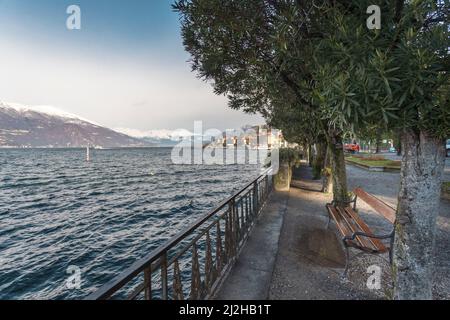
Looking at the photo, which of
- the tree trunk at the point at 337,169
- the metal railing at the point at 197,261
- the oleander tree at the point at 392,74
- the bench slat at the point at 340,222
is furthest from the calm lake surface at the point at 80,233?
the oleander tree at the point at 392,74

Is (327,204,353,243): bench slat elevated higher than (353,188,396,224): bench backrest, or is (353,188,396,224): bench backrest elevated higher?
(353,188,396,224): bench backrest

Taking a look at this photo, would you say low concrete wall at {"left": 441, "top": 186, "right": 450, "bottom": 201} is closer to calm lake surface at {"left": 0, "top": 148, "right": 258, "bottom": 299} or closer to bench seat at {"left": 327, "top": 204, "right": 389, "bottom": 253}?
bench seat at {"left": 327, "top": 204, "right": 389, "bottom": 253}

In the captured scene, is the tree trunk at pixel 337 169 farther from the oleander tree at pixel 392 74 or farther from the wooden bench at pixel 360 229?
the oleander tree at pixel 392 74

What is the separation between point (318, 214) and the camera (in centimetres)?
778

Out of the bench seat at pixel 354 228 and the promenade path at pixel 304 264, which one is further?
the bench seat at pixel 354 228

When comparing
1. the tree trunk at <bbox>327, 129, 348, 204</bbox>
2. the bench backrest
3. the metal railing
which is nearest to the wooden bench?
the bench backrest

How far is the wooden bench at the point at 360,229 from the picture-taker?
394cm

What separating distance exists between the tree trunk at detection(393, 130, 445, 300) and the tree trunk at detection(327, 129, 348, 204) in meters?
4.34

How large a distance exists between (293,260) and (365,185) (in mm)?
11466

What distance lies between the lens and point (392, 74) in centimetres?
226

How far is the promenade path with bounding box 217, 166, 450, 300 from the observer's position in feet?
12.0

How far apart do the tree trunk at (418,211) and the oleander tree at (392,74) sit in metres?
0.01

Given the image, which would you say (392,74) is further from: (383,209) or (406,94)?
(383,209)
